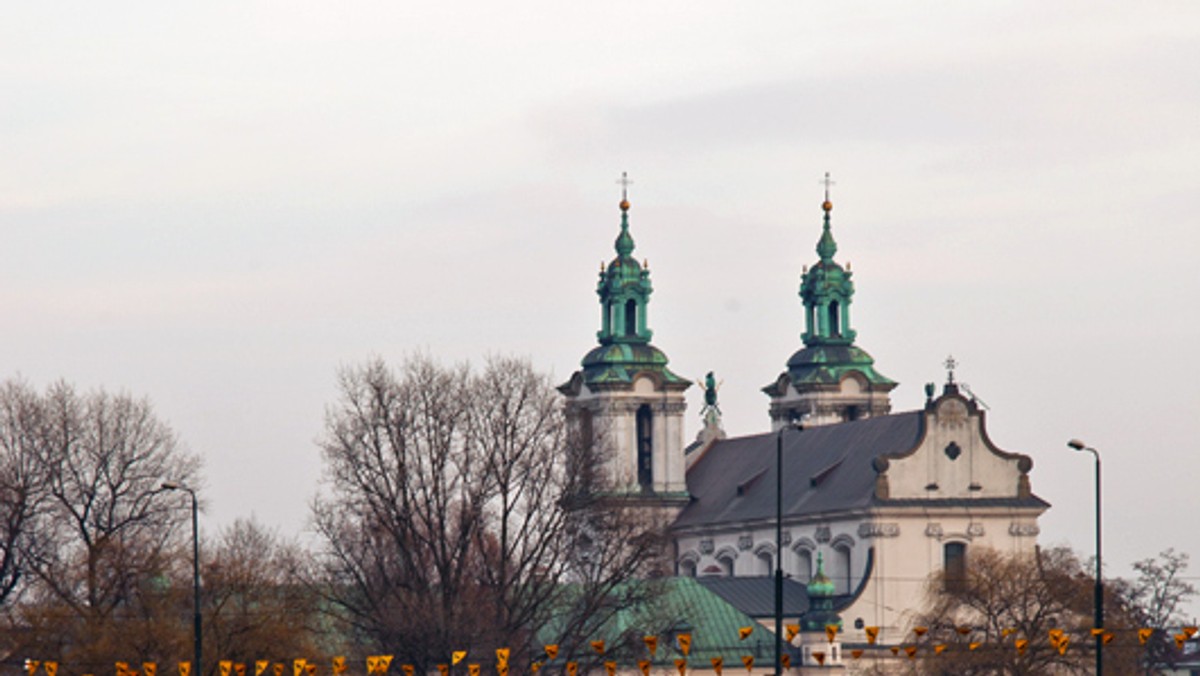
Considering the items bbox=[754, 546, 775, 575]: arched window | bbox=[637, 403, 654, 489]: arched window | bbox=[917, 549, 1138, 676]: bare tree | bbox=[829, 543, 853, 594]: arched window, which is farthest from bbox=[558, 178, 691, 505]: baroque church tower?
bbox=[917, 549, 1138, 676]: bare tree

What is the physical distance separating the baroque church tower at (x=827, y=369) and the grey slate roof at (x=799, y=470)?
2344 mm

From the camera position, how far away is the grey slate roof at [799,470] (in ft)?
470

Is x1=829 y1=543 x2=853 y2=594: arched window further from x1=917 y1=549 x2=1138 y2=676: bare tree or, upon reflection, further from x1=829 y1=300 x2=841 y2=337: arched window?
x1=829 y1=300 x2=841 y2=337: arched window

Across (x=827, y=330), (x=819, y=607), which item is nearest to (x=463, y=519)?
(x=819, y=607)

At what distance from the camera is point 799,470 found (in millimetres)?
150625

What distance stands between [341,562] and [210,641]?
12652mm

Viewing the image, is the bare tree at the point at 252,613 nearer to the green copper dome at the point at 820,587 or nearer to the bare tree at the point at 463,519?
the bare tree at the point at 463,519

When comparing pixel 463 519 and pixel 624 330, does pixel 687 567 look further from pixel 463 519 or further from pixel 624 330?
pixel 463 519

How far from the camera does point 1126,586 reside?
132000mm

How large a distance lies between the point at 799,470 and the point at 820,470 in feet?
8.19

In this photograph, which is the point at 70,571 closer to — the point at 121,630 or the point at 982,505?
the point at 121,630

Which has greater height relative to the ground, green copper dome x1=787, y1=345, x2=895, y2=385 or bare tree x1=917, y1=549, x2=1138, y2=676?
green copper dome x1=787, y1=345, x2=895, y2=385

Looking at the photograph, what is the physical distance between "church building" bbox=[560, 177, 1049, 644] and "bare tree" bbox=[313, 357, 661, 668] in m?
20.5

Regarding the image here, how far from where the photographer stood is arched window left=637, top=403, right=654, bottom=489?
6132 inches
